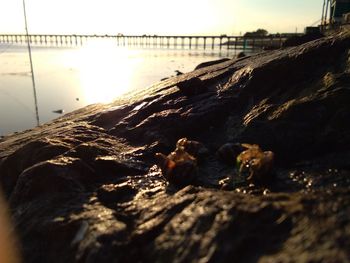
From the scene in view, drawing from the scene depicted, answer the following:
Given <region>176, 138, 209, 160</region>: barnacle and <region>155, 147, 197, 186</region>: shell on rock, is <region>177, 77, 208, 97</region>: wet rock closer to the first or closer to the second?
<region>176, 138, 209, 160</region>: barnacle

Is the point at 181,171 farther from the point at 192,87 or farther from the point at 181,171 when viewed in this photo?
the point at 192,87

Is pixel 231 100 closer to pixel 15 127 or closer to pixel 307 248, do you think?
pixel 307 248

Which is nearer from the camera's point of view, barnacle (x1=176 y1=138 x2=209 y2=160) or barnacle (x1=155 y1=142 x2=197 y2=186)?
barnacle (x1=155 y1=142 x2=197 y2=186)

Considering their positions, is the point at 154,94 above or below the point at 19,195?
above

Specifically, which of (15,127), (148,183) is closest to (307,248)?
(148,183)

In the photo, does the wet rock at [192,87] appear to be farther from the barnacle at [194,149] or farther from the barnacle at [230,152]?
the barnacle at [230,152]

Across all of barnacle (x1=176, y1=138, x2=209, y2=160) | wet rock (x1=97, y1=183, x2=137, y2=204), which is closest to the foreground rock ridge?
wet rock (x1=97, y1=183, x2=137, y2=204)
